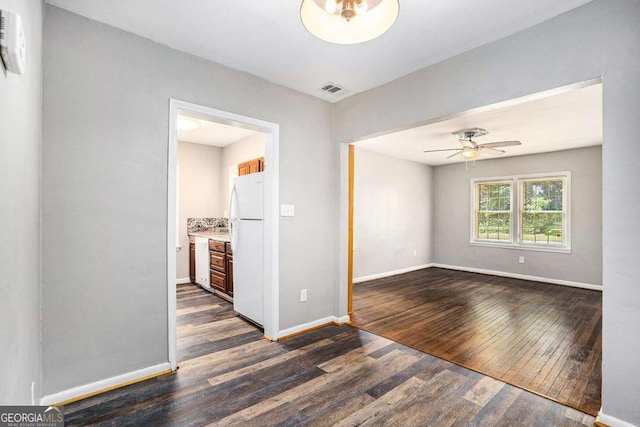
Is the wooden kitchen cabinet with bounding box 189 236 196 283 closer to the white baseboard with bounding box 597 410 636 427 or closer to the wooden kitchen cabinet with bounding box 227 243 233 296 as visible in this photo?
the wooden kitchen cabinet with bounding box 227 243 233 296

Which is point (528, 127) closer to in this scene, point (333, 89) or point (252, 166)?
point (333, 89)

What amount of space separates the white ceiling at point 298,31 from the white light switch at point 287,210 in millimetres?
1315

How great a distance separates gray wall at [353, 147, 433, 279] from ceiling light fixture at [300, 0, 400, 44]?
426cm

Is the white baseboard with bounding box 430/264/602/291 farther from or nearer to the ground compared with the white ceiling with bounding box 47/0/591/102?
nearer to the ground

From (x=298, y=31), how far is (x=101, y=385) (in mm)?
2937

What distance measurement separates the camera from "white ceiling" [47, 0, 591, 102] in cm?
196

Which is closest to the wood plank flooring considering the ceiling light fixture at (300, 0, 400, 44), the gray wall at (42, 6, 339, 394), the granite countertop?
the gray wall at (42, 6, 339, 394)

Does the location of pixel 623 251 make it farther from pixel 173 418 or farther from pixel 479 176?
pixel 479 176

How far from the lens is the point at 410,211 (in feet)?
23.1

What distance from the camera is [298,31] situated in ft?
7.31

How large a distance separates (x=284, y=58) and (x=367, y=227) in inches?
157

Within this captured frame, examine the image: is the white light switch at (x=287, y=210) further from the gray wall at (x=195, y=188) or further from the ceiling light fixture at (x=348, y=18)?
the gray wall at (x=195, y=188)

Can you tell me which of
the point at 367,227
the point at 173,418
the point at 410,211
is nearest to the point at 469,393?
the point at 173,418

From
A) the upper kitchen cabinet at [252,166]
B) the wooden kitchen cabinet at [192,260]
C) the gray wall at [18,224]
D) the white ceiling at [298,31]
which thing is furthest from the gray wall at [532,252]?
the gray wall at [18,224]
